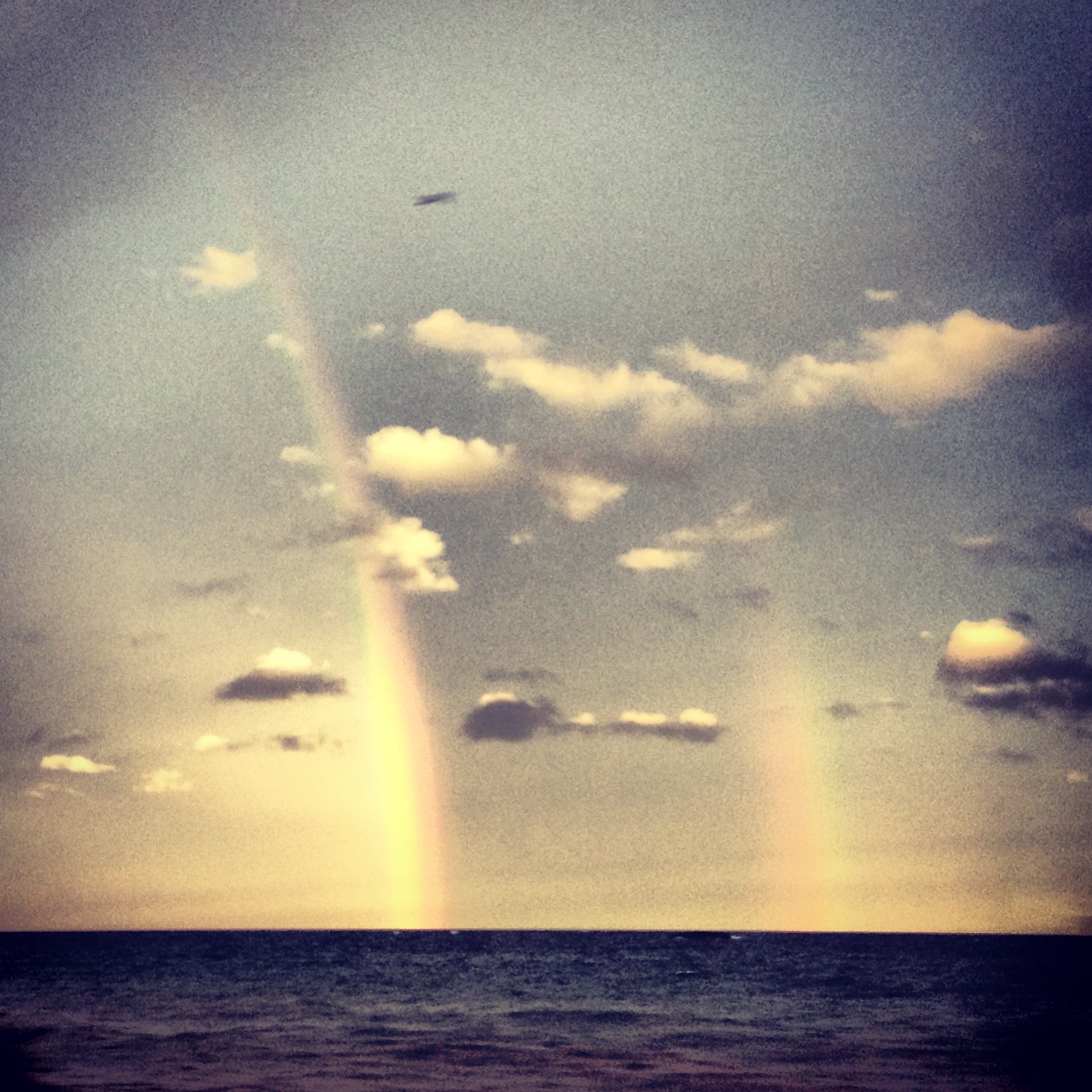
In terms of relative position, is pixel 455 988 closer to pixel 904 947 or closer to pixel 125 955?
pixel 125 955

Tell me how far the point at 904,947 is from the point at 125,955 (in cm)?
10163

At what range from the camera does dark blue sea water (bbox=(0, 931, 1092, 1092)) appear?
99.3 feet

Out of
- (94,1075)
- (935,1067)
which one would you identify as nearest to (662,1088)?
(935,1067)

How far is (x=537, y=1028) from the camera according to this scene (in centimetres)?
4403

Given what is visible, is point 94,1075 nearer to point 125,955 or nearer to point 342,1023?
point 342,1023

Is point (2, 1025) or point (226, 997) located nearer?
point (2, 1025)

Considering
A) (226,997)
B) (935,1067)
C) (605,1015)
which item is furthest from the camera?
(226,997)

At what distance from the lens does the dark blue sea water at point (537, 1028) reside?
30266 millimetres

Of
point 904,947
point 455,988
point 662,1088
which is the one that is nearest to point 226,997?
point 455,988

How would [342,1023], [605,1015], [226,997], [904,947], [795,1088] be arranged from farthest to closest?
[904,947] < [226,997] < [605,1015] < [342,1023] < [795,1088]

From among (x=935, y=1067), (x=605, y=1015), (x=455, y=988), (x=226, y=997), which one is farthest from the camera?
(x=455, y=988)

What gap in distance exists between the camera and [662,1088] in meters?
28.7

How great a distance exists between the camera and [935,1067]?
3262cm

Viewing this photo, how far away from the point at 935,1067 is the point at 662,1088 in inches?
343
